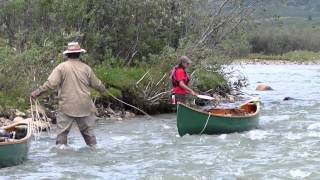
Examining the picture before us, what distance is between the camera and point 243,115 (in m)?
15.2

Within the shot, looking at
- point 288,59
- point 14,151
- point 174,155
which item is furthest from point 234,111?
point 288,59

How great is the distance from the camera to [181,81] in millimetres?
14055

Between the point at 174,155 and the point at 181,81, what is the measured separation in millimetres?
2585

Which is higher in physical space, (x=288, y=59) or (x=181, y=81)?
(x=181, y=81)

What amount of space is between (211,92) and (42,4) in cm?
679

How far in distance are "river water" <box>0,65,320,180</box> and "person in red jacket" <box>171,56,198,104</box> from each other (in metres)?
0.91

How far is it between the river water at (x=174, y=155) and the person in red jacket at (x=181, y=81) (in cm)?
91

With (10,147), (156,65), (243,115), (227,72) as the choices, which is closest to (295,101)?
(227,72)

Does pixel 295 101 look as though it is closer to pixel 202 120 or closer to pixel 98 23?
pixel 98 23

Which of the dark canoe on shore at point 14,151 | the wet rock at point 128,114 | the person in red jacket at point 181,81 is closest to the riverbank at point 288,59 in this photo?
the wet rock at point 128,114

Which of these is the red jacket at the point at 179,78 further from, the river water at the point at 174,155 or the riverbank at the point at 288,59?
the riverbank at the point at 288,59

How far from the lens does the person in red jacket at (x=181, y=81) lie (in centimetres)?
1402

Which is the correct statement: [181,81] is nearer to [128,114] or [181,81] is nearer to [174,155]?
[174,155]

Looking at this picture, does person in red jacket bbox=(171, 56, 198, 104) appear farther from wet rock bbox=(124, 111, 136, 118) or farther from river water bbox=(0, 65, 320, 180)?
wet rock bbox=(124, 111, 136, 118)
